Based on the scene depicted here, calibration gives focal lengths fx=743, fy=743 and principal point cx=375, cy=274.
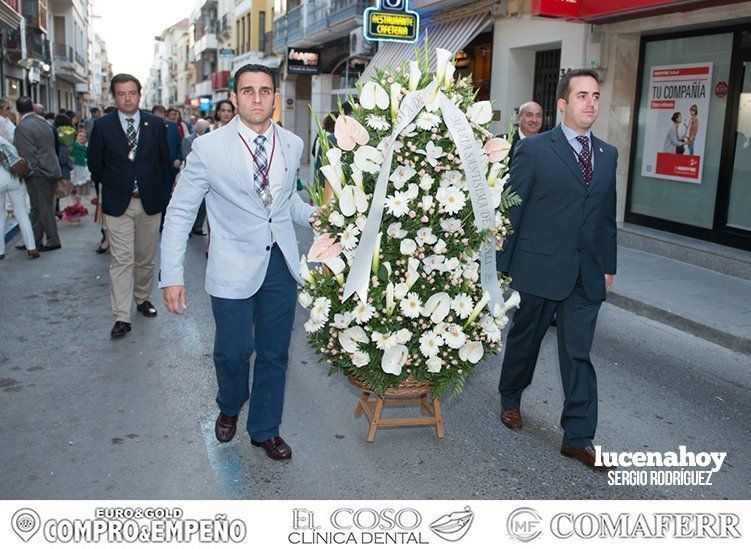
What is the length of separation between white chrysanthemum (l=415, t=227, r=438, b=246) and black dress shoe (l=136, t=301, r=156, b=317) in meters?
4.10

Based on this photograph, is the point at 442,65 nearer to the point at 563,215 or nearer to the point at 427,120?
the point at 427,120

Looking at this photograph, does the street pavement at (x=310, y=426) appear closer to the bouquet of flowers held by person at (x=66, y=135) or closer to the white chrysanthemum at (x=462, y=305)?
the white chrysanthemum at (x=462, y=305)

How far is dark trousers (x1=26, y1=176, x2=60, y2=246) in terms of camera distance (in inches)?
401

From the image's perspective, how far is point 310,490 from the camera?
364 centimetres

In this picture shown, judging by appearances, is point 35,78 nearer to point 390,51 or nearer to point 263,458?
point 390,51

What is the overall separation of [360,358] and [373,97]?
4.33 feet

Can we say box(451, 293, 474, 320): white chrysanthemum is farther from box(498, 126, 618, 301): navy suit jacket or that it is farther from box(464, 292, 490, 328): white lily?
box(498, 126, 618, 301): navy suit jacket

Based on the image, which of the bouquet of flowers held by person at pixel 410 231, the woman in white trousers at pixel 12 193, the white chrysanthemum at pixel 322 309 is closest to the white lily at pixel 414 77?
the bouquet of flowers held by person at pixel 410 231

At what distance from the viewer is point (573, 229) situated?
13.0 ft

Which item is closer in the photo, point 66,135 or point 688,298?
point 688,298

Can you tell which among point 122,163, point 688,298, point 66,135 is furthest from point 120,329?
point 66,135

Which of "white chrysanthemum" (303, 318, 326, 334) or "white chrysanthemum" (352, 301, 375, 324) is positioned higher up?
"white chrysanthemum" (352, 301, 375, 324)

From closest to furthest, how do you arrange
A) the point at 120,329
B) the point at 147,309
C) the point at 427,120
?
the point at 427,120, the point at 120,329, the point at 147,309

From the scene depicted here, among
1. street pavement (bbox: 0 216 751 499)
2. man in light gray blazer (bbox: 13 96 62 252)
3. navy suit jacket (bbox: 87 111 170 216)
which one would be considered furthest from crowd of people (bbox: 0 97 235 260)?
street pavement (bbox: 0 216 751 499)
